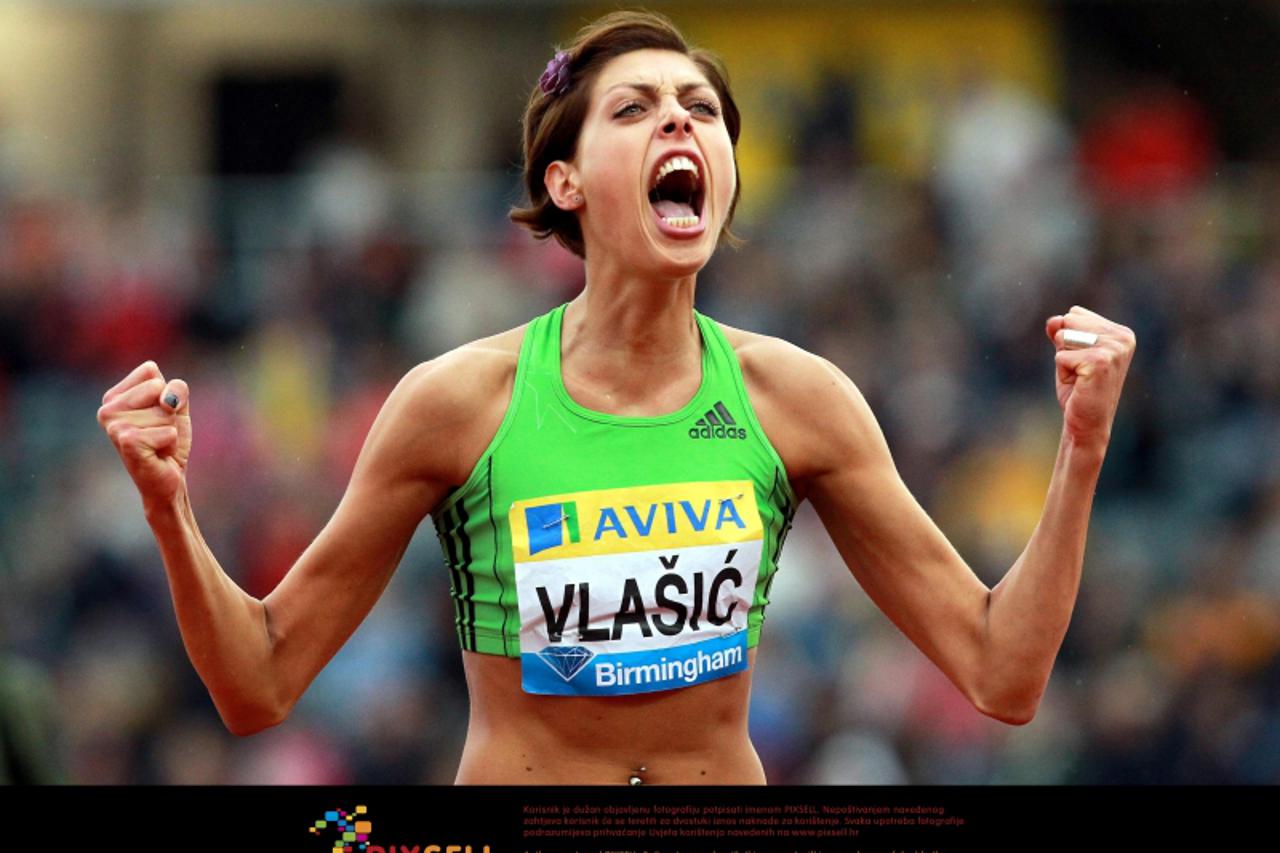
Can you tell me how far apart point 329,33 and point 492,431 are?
10.7 m

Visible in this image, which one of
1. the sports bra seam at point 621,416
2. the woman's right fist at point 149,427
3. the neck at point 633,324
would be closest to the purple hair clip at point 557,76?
the neck at point 633,324

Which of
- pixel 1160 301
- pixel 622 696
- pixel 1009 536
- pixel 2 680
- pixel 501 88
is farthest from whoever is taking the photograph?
pixel 501 88

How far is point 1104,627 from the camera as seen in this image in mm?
10359

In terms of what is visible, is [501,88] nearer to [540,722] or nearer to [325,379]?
[325,379]

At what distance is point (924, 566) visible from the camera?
452 cm

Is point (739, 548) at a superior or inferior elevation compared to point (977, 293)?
superior

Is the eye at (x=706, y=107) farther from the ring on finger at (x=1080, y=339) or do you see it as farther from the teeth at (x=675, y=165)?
the ring on finger at (x=1080, y=339)

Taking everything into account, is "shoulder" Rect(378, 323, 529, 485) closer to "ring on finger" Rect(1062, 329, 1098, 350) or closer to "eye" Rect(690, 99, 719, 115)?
"eye" Rect(690, 99, 719, 115)

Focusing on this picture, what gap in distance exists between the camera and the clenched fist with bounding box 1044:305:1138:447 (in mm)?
4113

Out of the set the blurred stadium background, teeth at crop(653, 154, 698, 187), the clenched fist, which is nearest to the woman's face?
teeth at crop(653, 154, 698, 187)

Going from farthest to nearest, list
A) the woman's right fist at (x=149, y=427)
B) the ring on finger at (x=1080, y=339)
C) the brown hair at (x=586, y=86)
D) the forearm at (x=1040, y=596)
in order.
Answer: the brown hair at (x=586, y=86), the forearm at (x=1040, y=596), the ring on finger at (x=1080, y=339), the woman's right fist at (x=149, y=427)

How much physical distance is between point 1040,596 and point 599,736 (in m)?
1.03

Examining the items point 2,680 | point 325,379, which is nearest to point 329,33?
point 325,379

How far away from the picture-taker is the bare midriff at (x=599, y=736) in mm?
4363
